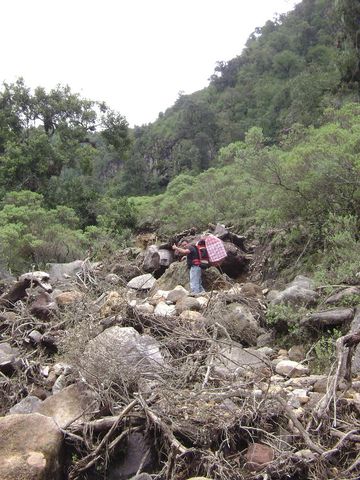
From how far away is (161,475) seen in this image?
131 inches

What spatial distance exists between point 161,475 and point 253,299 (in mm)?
3513

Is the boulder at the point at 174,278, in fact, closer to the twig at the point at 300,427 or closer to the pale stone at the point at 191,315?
the pale stone at the point at 191,315

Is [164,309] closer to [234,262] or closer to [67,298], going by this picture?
[67,298]

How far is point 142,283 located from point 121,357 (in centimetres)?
464

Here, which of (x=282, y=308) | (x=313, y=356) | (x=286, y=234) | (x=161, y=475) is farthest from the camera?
(x=286, y=234)

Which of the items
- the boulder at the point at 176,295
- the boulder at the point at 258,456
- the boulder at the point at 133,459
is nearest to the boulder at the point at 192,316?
the boulder at the point at 176,295

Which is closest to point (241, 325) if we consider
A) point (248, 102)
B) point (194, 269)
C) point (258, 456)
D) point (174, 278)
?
point (194, 269)

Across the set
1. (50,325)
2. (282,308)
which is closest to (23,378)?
(50,325)

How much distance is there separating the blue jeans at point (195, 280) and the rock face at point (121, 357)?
111 inches

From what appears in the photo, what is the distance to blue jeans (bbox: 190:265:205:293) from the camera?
25.6ft

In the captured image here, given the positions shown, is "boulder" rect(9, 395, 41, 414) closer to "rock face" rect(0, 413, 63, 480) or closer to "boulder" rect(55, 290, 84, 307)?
"rock face" rect(0, 413, 63, 480)

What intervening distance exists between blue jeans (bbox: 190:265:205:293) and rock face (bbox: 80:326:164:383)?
2819 mm

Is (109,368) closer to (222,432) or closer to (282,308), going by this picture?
(222,432)

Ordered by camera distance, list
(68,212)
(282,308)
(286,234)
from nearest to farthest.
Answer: (282,308), (286,234), (68,212)
